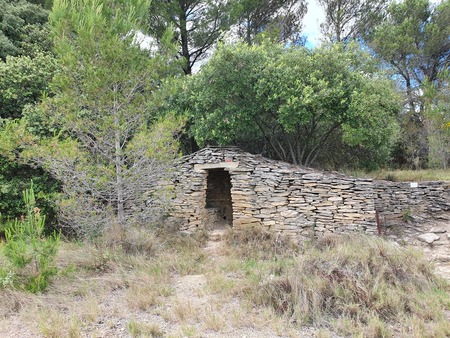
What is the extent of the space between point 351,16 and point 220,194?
11.3 m

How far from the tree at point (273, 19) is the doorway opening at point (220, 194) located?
20.1 feet

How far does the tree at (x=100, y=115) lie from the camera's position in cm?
443

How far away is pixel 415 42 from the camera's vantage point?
13.3 meters

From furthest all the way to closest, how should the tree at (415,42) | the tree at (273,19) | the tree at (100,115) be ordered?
the tree at (415,42) < the tree at (273,19) < the tree at (100,115)

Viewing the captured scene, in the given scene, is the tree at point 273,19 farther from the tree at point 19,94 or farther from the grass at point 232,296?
the grass at point 232,296

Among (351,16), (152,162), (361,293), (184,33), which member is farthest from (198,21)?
(361,293)

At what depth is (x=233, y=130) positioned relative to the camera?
7312mm

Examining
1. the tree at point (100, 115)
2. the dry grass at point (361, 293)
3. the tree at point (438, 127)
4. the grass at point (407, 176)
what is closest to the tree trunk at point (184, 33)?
the tree at point (100, 115)

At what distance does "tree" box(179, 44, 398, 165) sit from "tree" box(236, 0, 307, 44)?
17.4ft

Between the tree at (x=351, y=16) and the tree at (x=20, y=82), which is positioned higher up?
the tree at (x=351, y=16)

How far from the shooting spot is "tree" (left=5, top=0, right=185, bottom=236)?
14.5 feet

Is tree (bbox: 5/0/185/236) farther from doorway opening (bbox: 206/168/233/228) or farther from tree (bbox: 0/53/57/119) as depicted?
doorway opening (bbox: 206/168/233/228)

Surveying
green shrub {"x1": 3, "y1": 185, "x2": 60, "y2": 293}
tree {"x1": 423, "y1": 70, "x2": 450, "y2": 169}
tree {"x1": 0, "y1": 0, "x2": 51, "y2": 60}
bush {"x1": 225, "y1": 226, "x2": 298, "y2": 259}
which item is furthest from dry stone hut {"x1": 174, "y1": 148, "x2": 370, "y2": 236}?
tree {"x1": 0, "y1": 0, "x2": 51, "y2": 60}

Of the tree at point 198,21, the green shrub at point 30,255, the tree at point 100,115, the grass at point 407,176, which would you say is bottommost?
the green shrub at point 30,255
